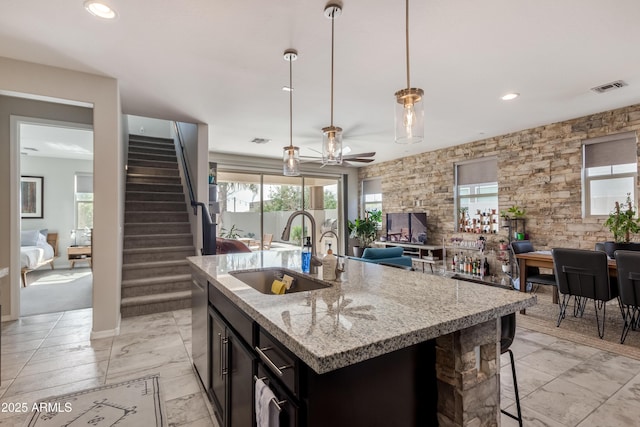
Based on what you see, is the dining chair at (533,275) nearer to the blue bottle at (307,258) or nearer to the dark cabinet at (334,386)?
the blue bottle at (307,258)

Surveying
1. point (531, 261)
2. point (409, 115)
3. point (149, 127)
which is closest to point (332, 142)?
point (409, 115)

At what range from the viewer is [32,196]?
735 centimetres

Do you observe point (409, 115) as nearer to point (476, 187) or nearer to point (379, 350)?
point (379, 350)

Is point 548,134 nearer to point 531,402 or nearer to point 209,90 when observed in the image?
point 531,402

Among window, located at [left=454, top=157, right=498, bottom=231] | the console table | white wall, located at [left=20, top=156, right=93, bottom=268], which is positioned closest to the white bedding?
the console table

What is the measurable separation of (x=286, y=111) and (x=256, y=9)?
7.50 ft

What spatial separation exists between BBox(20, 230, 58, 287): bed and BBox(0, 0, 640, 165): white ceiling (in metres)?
3.85

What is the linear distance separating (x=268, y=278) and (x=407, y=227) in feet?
19.1

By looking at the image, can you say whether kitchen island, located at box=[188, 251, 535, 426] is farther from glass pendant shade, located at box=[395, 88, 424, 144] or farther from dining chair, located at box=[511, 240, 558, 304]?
dining chair, located at box=[511, 240, 558, 304]

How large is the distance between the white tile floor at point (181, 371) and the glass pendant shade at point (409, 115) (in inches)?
73.5

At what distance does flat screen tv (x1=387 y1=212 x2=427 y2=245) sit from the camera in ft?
23.4

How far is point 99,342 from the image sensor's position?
3223 mm

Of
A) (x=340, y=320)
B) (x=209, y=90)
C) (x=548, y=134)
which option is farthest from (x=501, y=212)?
(x=340, y=320)

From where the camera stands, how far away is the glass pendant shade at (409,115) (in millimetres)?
1866
